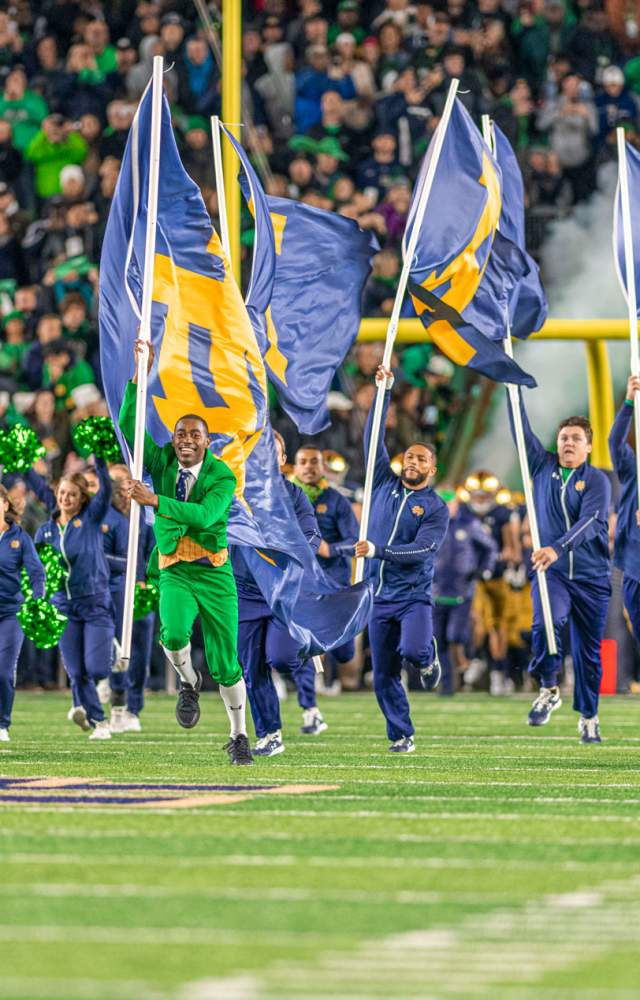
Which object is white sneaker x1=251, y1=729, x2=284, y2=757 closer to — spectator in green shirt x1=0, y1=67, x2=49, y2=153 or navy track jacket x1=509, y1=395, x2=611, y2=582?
navy track jacket x1=509, y1=395, x2=611, y2=582

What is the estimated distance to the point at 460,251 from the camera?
52.3ft

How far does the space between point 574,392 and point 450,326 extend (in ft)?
27.4

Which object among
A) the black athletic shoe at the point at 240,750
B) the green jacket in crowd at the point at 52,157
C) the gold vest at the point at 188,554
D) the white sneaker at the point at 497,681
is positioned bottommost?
the white sneaker at the point at 497,681

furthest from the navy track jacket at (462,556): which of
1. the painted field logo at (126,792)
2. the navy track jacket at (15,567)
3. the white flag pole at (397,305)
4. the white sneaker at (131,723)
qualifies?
the painted field logo at (126,792)

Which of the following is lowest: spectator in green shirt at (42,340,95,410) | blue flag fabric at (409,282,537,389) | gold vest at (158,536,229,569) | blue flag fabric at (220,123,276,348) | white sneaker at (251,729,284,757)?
white sneaker at (251,729,284,757)

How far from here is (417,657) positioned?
46.3 feet

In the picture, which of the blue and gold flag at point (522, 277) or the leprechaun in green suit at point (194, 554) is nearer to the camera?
the leprechaun in green suit at point (194, 554)

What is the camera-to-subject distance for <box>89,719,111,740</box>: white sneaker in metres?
15.4

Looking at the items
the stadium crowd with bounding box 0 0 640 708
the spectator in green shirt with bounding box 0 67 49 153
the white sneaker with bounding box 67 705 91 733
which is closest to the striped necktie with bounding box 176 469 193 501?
the white sneaker with bounding box 67 705 91 733

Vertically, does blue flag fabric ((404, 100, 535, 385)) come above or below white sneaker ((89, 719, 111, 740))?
above

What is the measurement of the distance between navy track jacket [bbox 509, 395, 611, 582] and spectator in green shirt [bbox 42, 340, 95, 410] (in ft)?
26.2

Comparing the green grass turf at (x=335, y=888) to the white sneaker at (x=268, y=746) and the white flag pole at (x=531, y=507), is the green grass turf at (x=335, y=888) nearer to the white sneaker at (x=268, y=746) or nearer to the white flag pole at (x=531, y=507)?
the white sneaker at (x=268, y=746)

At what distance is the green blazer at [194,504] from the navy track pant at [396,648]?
2.26 metres

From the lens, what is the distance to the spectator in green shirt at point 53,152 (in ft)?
81.3
